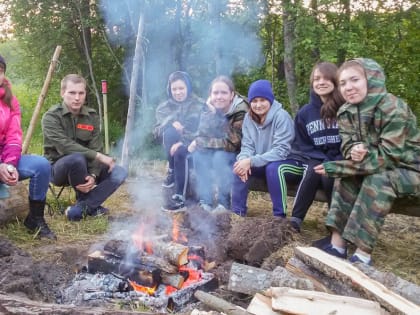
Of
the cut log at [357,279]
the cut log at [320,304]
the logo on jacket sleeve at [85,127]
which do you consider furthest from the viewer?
the logo on jacket sleeve at [85,127]

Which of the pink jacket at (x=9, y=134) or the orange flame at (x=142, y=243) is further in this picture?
the pink jacket at (x=9, y=134)

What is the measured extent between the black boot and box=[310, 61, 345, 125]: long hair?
109 inches

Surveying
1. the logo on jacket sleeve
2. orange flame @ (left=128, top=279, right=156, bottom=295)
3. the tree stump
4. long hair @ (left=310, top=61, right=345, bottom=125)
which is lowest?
orange flame @ (left=128, top=279, right=156, bottom=295)

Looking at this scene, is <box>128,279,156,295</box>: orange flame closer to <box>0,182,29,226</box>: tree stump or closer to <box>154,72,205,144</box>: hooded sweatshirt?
<box>0,182,29,226</box>: tree stump

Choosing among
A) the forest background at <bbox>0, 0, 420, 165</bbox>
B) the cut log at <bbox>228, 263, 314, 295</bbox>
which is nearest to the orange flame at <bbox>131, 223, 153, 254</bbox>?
the cut log at <bbox>228, 263, 314, 295</bbox>

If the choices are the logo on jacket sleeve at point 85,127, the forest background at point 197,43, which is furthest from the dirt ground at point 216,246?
the forest background at point 197,43

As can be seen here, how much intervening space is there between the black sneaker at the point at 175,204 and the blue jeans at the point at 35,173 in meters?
1.32

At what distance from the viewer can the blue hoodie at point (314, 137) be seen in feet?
14.3

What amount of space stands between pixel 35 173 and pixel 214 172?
5.73 ft

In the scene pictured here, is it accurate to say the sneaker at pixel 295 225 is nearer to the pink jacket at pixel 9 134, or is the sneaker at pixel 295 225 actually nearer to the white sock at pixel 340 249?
the white sock at pixel 340 249

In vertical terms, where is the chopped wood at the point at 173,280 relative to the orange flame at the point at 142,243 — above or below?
below

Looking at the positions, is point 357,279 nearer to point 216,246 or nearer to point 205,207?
point 216,246

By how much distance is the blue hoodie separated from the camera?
4.35 meters

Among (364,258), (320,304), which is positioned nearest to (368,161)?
(364,258)
